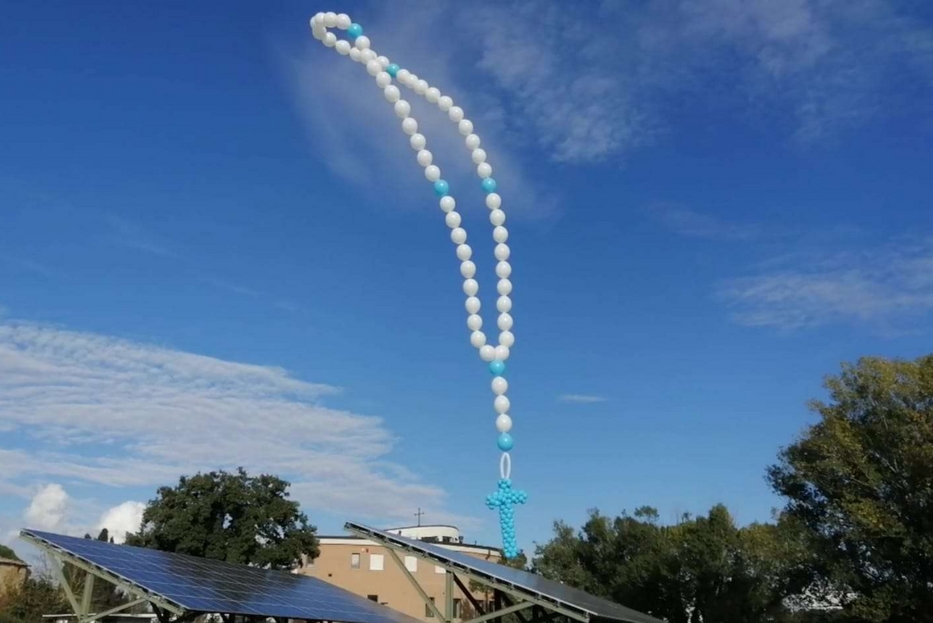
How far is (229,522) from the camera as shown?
133 ft

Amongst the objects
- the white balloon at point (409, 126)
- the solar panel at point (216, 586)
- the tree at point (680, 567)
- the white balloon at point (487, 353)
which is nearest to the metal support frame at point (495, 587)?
the solar panel at point (216, 586)

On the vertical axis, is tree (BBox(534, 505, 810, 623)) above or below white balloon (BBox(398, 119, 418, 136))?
below

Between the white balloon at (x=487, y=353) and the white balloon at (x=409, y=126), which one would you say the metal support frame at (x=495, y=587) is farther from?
the white balloon at (x=409, y=126)

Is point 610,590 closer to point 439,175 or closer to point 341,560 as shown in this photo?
point 341,560

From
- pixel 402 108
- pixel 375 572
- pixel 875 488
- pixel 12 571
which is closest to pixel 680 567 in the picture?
pixel 875 488

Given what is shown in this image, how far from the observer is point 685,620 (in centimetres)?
3731

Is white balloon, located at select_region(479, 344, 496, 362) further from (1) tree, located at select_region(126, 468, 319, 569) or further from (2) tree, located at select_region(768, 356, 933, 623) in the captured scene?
(1) tree, located at select_region(126, 468, 319, 569)

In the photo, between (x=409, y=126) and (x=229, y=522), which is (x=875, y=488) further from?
(x=229, y=522)

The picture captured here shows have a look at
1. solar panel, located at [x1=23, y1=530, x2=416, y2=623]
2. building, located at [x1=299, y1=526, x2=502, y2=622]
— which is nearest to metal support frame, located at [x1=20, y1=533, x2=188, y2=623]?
solar panel, located at [x1=23, y1=530, x2=416, y2=623]

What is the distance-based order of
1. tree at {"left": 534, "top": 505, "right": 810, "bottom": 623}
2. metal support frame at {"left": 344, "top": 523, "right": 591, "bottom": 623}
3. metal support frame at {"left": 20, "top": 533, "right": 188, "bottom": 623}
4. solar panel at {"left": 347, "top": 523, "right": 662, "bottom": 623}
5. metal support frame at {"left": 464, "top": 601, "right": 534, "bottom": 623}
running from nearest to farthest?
1. metal support frame at {"left": 20, "top": 533, "right": 188, "bottom": 623}
2. metal support frame at {"left": 344, "top": 523, "right": 591, "bottom": 623}
3. solar panel at {"left": 347, "top": 523, "right": 662, "bottom": 623}
4. metal support frame at {"left": 464, "top": 601, "right": 534, "bottom": 623}
5. tree at {"left": 534, "top": 505, "right": 810, "bottom": 623}

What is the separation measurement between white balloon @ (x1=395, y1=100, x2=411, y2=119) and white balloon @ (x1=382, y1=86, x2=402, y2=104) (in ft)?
0.26

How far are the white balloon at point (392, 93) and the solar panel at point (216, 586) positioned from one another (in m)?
8.66

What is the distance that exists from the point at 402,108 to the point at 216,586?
28.2 feet

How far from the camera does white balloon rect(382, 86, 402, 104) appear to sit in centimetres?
1552
